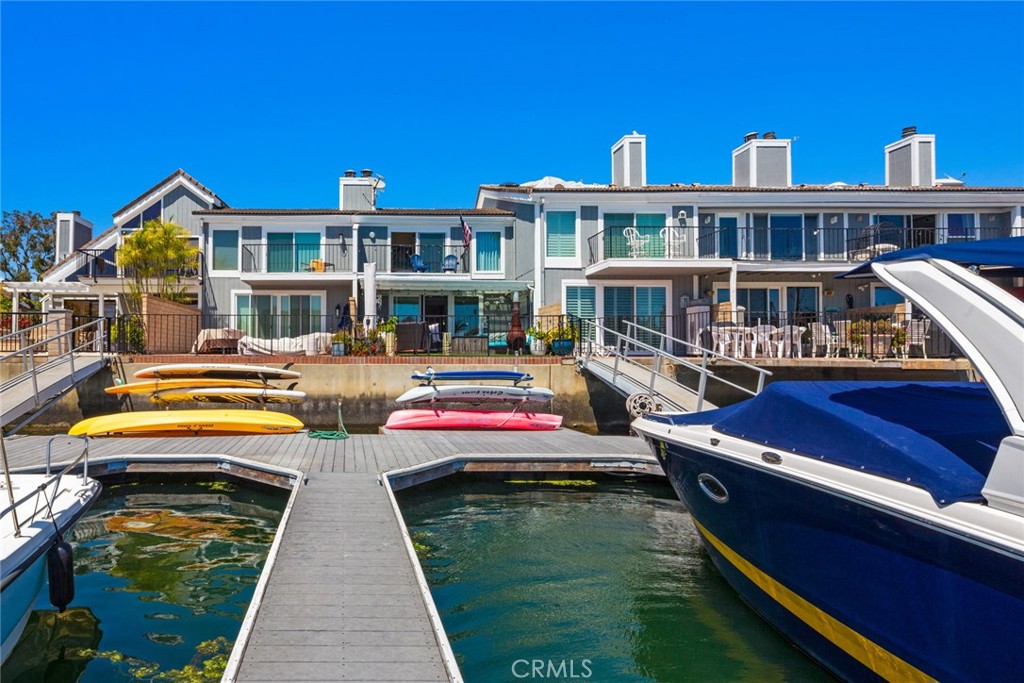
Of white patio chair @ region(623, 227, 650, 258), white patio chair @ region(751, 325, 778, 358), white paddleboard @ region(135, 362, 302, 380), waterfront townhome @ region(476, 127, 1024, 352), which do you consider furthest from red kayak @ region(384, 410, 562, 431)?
white patio chair @ region(623, 227, 650, 258)

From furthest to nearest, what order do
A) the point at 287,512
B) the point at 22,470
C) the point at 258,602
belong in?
the point at 22,470 → the point at 287,512 → the point at 258,602

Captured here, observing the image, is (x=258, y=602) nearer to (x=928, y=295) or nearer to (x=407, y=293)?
(x=928, y=295)

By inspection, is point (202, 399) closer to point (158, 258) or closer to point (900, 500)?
point (158, 258)

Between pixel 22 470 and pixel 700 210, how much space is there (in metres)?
20.4

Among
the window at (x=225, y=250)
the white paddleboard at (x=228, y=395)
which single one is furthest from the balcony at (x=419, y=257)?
the white paddleboard at (x=228, y=395)

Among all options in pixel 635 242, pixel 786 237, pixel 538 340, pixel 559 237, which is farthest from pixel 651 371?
pixel 786 237

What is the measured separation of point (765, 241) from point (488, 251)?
9.54 m

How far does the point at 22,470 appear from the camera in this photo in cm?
955

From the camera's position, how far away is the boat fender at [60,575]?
17.4 feet

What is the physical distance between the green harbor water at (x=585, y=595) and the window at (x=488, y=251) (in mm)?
16093

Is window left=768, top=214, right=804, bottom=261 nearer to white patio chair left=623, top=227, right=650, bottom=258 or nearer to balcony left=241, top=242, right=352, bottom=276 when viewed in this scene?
white patio chair left=623, top=227, right=650, bottom=258

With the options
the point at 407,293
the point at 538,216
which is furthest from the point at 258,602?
the point at 407,293

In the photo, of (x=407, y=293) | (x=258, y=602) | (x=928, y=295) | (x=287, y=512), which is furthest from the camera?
(x=407, y=293)

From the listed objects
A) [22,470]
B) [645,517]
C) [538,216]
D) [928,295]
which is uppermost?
[538,216]
